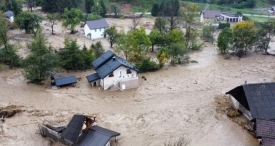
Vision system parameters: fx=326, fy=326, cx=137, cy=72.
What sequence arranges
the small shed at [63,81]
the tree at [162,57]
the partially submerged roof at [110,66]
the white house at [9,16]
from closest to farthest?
1. the partially submerged roof at [110,66]
2. the small shed at [63,81]
3. the tree at [162,57]
4. the white house at [9,16]

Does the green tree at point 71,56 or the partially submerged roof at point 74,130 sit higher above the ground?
the green tree at point 71,56

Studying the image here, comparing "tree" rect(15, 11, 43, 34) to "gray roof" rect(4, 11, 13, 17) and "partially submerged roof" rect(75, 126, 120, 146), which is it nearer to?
"gray roof" rect(4, 11, 13, 17)

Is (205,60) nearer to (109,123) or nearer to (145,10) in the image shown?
(109,123)

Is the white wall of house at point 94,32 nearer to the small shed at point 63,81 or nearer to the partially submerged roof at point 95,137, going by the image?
the small shed at point 63,81

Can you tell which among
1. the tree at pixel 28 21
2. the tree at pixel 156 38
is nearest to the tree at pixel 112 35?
the tree at pixel 156 38

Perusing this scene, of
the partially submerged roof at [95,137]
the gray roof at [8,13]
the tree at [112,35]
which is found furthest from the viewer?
the gray roof at [8,13]

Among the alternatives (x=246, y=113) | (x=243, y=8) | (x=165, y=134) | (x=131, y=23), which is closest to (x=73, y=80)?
(x=165, y=134)
